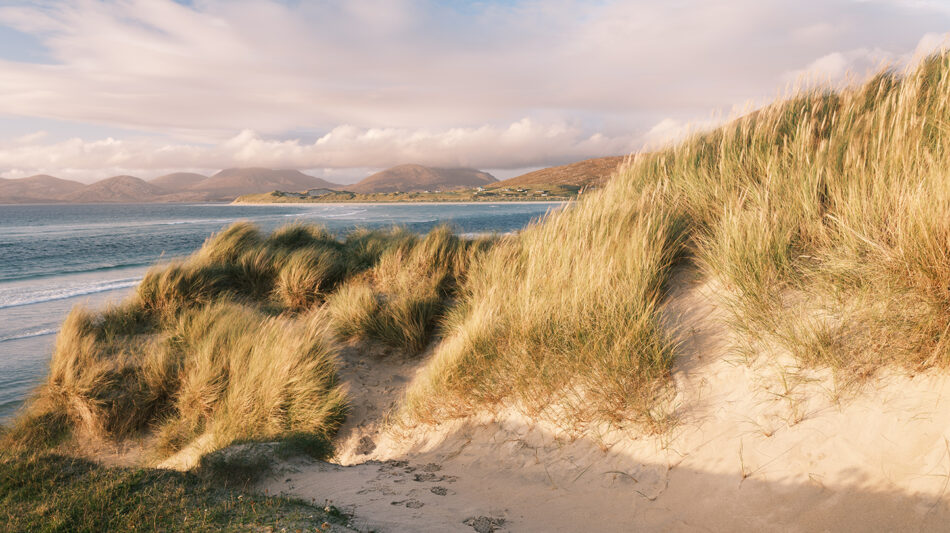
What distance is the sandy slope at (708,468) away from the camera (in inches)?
105

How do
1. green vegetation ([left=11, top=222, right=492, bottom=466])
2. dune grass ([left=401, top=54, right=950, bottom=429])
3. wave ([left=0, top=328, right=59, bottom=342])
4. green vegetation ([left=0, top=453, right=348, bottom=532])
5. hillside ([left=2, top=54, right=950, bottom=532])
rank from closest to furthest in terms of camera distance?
1. green vegetation ([left=0, top=453, right=348, bottom=532])
2. hillside ([left=2, top=54, right=950, bottom=532])
3. dune grass ([left=401, top=54, right=950, bottom=429])
4. green vegetation ([left=11, top=222, right=492, bottom=466])
5. wave ([left=0, top=328, right=59, bottom=342])

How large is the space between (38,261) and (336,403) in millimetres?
23874

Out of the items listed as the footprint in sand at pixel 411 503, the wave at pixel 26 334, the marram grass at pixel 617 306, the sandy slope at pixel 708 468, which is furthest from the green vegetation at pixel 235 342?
the wave at pixel 26 334

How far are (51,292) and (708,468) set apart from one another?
18.7 meters

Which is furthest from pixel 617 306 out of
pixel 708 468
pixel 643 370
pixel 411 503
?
pixel 411 503

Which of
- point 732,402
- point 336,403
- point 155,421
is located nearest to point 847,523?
point 732,402

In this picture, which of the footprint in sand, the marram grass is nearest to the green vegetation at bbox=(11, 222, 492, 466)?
the marram grass

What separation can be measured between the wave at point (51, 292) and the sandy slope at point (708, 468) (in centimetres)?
1413

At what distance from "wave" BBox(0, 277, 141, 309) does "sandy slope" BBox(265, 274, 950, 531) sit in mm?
14129

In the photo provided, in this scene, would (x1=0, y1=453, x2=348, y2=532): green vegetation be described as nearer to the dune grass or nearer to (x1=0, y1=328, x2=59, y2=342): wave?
the dune grass

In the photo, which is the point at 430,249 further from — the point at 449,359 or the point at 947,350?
the point at 947,350

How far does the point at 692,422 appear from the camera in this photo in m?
3.57

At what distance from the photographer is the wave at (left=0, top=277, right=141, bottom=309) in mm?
13316

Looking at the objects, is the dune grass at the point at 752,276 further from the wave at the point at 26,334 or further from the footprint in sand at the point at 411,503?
the wave at the point at 26,334
